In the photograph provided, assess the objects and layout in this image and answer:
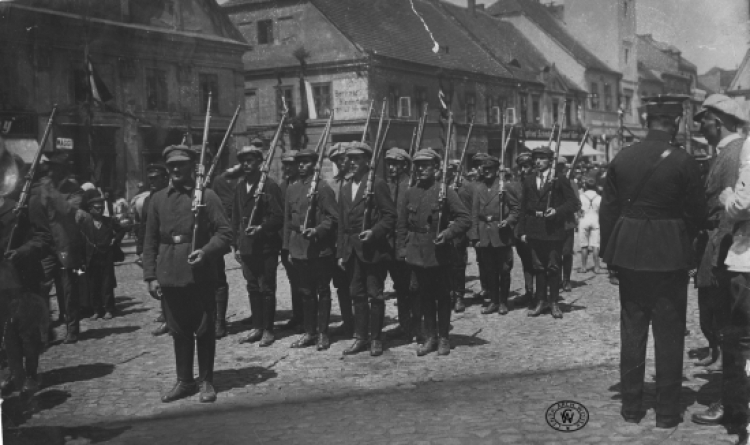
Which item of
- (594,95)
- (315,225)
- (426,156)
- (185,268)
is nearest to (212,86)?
(315,225)

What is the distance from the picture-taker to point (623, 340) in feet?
18.0

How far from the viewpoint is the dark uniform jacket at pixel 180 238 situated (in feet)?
20.2

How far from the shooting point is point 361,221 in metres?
8.02

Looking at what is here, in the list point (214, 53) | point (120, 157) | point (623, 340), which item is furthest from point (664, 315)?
point (214, 53)

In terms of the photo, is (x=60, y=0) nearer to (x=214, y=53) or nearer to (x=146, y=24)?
(x=146, y=24)

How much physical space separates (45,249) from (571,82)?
104 feet

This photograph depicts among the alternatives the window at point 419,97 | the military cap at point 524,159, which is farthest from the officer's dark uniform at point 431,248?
the window at point 419,97

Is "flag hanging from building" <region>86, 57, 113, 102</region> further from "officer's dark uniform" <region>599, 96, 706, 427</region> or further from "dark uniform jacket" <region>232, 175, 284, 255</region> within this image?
"officer's dark uniform" <region>599, 96, 706, 427</region>

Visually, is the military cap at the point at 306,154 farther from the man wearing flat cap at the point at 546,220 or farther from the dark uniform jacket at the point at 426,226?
the man wearing flat cap at the point at 546,220

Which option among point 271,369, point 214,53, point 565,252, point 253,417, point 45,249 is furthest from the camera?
point 214,53

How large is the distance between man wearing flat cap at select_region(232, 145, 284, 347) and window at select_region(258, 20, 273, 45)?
835 inches

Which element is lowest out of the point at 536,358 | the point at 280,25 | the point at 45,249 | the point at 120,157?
the point at 536,358

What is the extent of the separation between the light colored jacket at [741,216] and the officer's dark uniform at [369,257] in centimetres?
364

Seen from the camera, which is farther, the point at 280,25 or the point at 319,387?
the point at 280,25
